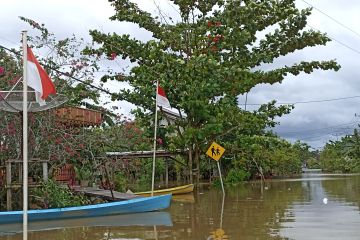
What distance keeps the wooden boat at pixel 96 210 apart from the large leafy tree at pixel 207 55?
19.0ft

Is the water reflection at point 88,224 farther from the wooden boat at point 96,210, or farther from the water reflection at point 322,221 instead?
the water reflection at point 322,221

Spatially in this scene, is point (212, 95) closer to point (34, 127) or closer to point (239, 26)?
point (239, 26)

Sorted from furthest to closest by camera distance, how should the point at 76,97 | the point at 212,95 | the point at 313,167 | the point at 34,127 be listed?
the point at 313,167
the point at 212,95
the point at 76,97
the point at 34,127

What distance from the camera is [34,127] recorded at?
50.2ft

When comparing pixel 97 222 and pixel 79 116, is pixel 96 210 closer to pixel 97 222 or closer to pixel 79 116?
pixel 97 222

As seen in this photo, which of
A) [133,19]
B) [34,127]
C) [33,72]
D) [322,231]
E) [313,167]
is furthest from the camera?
[313,167]

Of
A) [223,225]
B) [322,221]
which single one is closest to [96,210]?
[223,225]

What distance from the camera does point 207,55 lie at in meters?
20.2

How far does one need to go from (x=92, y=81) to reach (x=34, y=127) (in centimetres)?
341

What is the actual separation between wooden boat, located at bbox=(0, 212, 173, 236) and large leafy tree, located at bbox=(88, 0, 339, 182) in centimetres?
Result: 688

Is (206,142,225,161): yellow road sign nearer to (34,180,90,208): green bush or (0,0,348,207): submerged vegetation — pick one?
(0,0,348,207): submerged vegetation

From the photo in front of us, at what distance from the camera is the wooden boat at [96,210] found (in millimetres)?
12266

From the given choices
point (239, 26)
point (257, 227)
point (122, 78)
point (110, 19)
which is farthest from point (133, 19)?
point (257, 227)

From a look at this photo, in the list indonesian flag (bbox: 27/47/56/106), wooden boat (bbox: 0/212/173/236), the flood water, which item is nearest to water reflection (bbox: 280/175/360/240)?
the flood water
